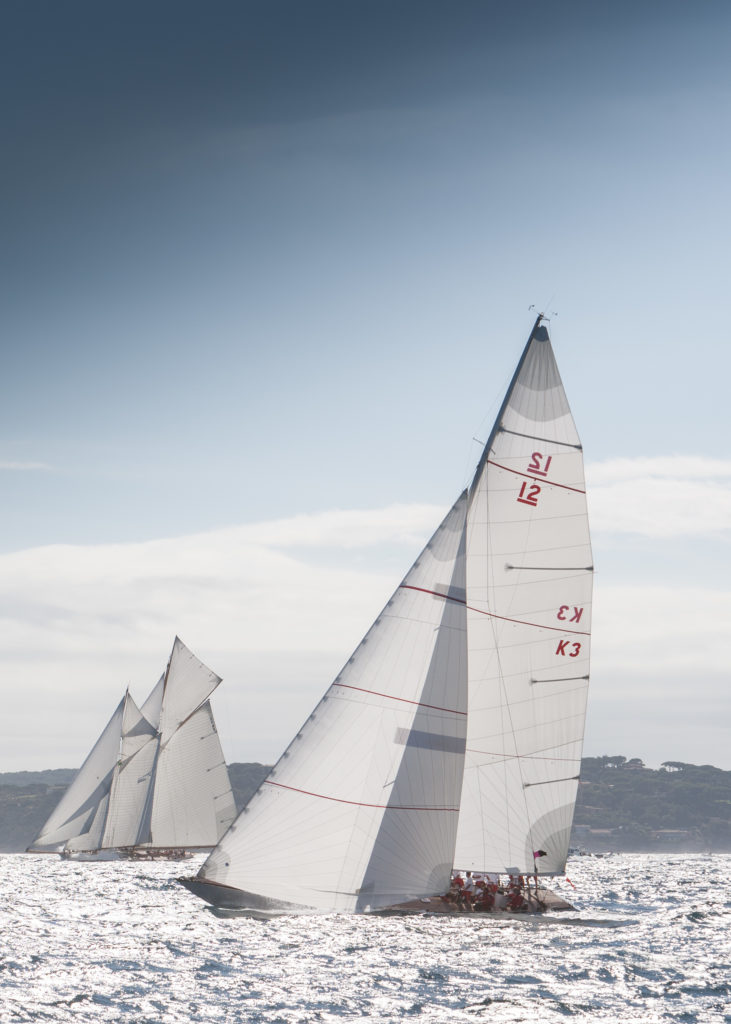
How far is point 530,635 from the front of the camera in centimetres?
3391

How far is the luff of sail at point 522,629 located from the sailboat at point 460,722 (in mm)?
42

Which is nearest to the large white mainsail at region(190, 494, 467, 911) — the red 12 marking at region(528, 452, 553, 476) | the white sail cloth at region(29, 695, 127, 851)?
the red 12 marking at region(528, 452, 553, 476)

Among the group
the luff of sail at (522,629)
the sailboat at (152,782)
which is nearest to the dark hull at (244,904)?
the luff of sail at (522,629)

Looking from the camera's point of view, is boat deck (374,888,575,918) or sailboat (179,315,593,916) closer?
sailboat (179,315,593,916)

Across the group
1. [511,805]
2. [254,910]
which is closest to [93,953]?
[254,910]

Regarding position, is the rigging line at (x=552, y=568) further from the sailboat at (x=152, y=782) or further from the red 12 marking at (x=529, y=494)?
the sailboat at (x=152, y=782)

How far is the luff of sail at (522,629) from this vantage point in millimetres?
33844

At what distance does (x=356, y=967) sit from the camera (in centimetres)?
2848

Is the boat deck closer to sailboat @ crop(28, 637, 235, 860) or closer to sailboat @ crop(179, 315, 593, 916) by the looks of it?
sailboat @ crop(179, 315, 593, 916)

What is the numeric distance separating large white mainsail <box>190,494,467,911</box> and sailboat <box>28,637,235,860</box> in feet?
152

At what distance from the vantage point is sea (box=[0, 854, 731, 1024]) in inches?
928

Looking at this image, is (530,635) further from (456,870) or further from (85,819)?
(85,819)

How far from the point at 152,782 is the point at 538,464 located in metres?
50.7

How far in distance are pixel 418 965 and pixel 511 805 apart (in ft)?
21.5
